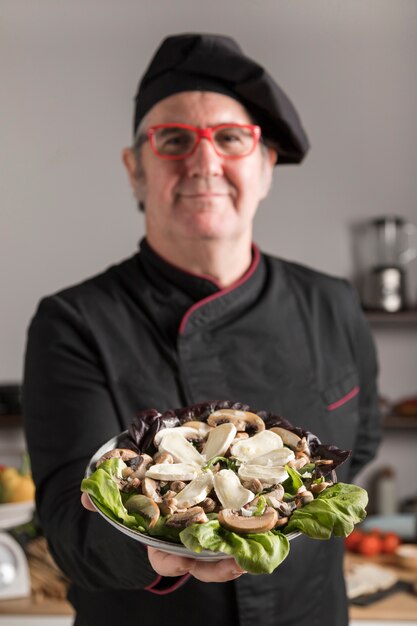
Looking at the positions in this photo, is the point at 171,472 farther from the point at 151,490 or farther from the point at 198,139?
the point at 198,139

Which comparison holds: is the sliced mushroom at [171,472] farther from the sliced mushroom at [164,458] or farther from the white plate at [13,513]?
the white plate at [13,513]

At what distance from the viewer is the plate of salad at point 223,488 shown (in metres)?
0.80

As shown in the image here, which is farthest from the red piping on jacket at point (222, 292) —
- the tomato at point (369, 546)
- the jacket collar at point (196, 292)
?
the tomato at point (369, 546)

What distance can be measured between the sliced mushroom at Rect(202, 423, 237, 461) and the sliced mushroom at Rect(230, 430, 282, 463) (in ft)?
0.04

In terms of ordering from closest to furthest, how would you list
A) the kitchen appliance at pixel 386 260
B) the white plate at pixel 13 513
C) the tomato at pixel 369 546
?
1. the white plate at pixel 13 513
2. the tomato at pixel 369 546
3. the kitchen appliance at pixel 386 260

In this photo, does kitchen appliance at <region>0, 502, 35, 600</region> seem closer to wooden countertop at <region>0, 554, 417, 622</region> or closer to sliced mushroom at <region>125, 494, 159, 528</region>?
wooden countertop at <region>0, 554, 417, 622</region>

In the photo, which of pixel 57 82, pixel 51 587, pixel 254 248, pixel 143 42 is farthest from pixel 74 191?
pixel 254 248

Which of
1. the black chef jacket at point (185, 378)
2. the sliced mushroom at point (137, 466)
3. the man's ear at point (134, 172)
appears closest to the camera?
the sliced mushroom at point (137, 466)

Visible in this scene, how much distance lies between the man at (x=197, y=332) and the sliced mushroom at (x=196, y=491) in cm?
43

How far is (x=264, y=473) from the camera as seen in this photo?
885 mm

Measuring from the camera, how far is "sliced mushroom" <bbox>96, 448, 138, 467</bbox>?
0.92 meters

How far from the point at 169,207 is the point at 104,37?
7.33 ft

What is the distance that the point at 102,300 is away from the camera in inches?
57.9

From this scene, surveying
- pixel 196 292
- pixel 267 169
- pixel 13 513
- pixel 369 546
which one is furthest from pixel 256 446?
pixel 369 546
